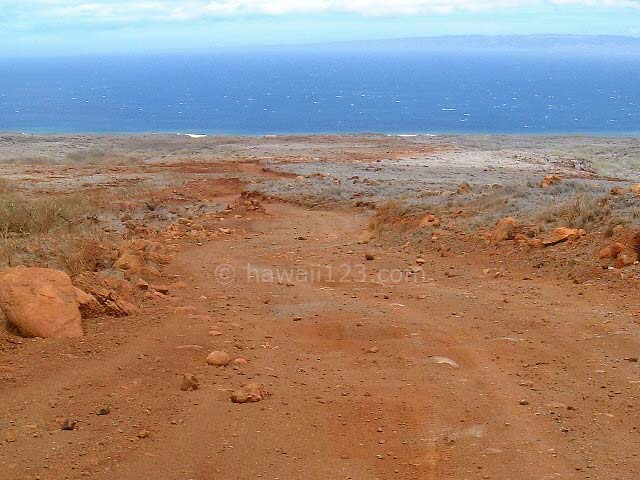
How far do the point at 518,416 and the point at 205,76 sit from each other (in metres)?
176

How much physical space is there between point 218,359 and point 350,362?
1.11 meters

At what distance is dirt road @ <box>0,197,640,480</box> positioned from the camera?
14.6ft

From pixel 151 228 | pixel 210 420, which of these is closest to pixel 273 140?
pixel 151 228

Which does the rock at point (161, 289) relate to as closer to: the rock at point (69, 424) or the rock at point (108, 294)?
the rock at point (108, 294)

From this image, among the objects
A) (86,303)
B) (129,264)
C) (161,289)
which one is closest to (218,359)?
(86,303)

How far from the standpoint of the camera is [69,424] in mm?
4793

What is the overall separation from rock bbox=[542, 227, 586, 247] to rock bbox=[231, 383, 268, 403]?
5.41 m

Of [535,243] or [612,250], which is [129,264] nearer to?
[535,243]

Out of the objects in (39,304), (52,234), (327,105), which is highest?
(39,304)

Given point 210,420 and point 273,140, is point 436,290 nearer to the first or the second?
point 210,420

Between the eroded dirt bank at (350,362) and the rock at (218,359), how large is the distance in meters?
0.12

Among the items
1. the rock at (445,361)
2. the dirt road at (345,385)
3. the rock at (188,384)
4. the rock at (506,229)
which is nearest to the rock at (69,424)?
the dirt road at (345,385)

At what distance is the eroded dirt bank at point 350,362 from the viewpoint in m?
4.52

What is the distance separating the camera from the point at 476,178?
22.0 metres
